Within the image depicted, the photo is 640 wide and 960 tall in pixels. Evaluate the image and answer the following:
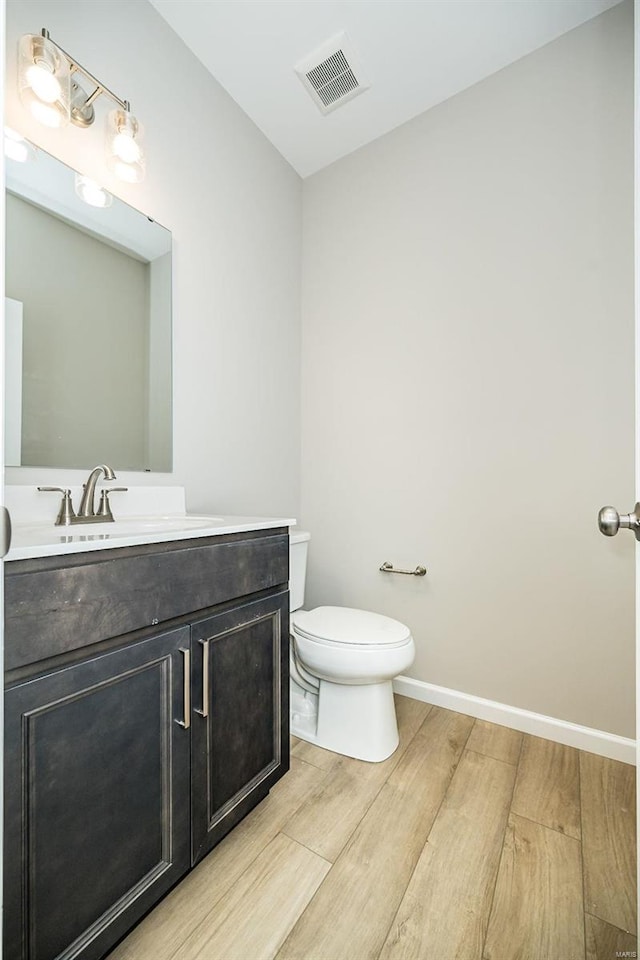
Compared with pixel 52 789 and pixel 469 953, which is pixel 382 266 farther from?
pixel 469 953

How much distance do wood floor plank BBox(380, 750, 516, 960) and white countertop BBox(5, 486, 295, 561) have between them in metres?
0.96

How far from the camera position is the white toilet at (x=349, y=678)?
150 cm

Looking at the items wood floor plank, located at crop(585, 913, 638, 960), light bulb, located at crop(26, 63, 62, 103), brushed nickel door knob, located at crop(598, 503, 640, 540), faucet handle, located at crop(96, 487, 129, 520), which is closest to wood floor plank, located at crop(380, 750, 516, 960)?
wood floor plank, located at crop(585, 913, 638, 960)

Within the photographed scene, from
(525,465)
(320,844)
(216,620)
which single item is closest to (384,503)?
(525,465)

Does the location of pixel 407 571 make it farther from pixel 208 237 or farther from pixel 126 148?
pixel 126 148

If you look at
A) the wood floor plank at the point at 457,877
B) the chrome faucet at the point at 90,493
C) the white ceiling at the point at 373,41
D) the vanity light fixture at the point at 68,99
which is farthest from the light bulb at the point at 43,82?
the wood floor plank at the point at 457,877

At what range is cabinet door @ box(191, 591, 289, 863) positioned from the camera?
1.02 metres

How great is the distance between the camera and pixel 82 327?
133cm

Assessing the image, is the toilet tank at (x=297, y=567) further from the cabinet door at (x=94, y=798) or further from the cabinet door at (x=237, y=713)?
the cabinet door at (x=94, y=798)

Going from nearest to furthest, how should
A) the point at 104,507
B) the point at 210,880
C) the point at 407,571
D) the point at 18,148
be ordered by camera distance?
the point at 210,880
the point at 18,148
the point at 104,507
the point at 407,571

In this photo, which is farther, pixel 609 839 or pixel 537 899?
pixel 609 839

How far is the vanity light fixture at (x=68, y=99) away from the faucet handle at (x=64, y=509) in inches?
39.5

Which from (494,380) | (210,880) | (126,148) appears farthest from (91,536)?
(494,380)

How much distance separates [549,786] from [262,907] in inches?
38.3
